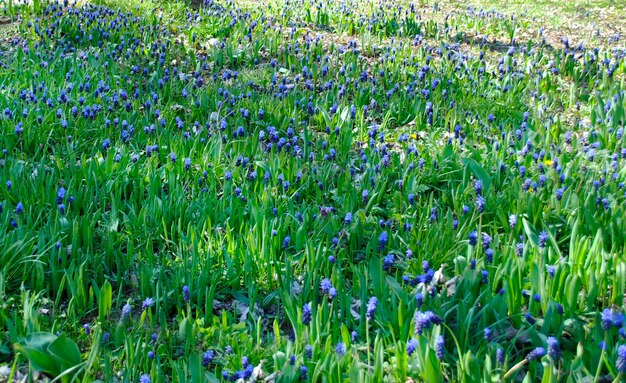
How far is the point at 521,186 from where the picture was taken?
150 inches

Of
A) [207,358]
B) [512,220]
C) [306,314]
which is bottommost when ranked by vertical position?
[207,358]

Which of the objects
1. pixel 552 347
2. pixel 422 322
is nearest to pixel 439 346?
pixel 422 322

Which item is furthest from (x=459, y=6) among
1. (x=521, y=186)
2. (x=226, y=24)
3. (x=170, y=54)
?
(x=521, y=186)

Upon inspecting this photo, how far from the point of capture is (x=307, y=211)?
12.1ft

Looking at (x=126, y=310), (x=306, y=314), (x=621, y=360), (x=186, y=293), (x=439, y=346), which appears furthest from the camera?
(x=186, y=293)

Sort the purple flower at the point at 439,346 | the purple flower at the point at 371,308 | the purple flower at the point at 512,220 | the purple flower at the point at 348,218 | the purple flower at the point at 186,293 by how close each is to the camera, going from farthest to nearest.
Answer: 1. the purple flower at the point at 348,218
2. the purple flower at the point at 512,220
3. the purple flower at the point at 186,293
4. the purple flower at the point at 371,308
5. the purple flower at the point at 439,346

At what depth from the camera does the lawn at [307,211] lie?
8.45 ft

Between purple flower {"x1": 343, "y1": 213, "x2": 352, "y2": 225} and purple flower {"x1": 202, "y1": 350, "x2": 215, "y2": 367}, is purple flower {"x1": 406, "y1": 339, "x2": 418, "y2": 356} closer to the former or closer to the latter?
purple flower {"x1": 202, "y1": 350, "x2": 215, "y2": 367}

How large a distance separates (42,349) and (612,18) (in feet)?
30.0

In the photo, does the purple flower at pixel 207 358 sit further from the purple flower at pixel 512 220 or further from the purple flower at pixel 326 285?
the purple flower at pixel 512 220

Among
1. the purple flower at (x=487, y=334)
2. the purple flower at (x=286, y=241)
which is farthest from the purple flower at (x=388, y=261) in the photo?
the purple flower at (x=487, y=334)

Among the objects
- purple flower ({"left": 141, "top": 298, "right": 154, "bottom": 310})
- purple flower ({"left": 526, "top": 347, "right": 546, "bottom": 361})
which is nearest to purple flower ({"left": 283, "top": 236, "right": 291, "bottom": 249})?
purple flower ({"left": 141, "top": 298, "right": 154, "bottom": 310})

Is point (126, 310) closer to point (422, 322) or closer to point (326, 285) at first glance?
point (326, 285)

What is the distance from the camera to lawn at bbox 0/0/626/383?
2.58 meters
